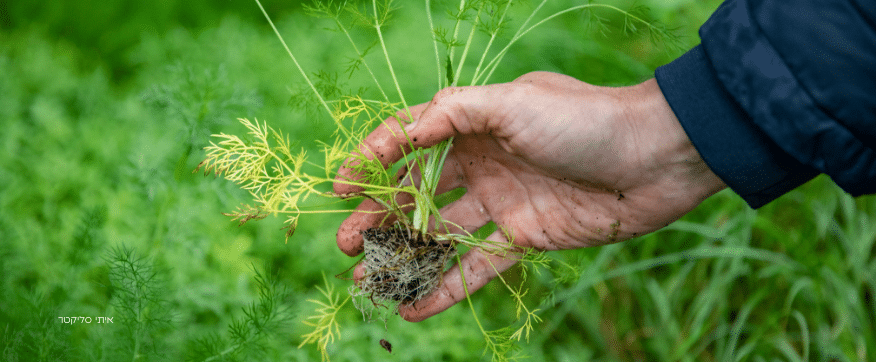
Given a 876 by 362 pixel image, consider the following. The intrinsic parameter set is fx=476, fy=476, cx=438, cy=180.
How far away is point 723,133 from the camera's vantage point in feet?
3.96

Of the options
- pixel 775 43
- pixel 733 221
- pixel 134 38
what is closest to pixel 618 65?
pixel 733 221

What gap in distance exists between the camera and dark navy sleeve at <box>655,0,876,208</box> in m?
1.02

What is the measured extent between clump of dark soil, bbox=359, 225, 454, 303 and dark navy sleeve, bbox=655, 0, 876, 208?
76 centimetres

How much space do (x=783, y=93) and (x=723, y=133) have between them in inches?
6.5

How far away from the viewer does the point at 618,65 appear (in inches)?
89.0

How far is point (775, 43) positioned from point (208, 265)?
5.92 ft

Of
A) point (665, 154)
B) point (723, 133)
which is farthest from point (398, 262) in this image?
point (723, 133)

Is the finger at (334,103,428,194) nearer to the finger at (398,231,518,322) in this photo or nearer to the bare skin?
the bare skin

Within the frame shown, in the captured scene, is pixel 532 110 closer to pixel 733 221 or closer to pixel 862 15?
pixel 862 15

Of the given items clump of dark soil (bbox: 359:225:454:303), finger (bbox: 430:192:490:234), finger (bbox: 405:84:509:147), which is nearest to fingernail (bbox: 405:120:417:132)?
finger (bbox: 405:84:509:147)

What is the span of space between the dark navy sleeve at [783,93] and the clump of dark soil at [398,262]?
2.48 ft

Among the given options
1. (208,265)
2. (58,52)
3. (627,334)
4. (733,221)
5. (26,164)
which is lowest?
(627,334)

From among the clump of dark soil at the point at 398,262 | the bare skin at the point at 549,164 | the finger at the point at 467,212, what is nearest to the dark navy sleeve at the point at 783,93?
the bare skin at the point at 549,164

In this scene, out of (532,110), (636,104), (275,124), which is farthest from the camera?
(275,124)
